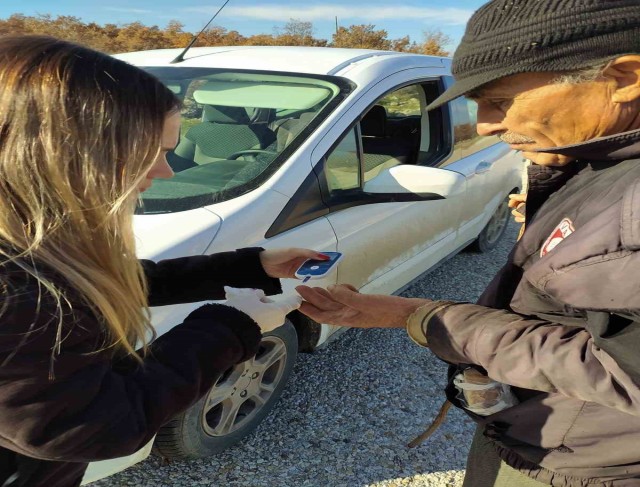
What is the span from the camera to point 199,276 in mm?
1512

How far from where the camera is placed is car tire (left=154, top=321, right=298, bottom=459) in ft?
6.89

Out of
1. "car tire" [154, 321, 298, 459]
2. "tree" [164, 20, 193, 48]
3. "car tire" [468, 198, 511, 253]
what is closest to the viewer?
"car tire" [154, 321, 298, 459]

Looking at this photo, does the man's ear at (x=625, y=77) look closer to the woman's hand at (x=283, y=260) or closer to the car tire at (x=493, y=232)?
the woman's hand at (x=283, y=260)

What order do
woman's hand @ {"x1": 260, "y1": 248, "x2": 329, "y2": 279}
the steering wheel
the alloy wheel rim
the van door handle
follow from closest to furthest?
woman's hand @ {"x1": 260, "y1": 248, "x2": 329, "y2": 279} → the alloy wheel rim → the steering wheel → the van door handle

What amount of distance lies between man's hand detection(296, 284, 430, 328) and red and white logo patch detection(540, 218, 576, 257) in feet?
1.27

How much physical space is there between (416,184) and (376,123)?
124 cm

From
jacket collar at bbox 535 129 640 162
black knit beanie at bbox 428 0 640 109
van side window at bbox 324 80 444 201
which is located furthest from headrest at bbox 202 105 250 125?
jacket collar at bbox 535 129 640 162

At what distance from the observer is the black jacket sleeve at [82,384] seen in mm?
800

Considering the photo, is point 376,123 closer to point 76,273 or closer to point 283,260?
point 283,260

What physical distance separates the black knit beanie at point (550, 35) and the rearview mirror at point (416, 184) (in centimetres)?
146

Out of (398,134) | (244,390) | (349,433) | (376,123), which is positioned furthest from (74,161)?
(398,134)

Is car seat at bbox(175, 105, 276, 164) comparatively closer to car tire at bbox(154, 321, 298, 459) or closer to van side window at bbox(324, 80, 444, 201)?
van side window at bbox(324, 80, 444, 201)

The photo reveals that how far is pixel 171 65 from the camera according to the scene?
10.4 feet

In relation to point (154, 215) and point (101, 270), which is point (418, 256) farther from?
point (101, 270)
